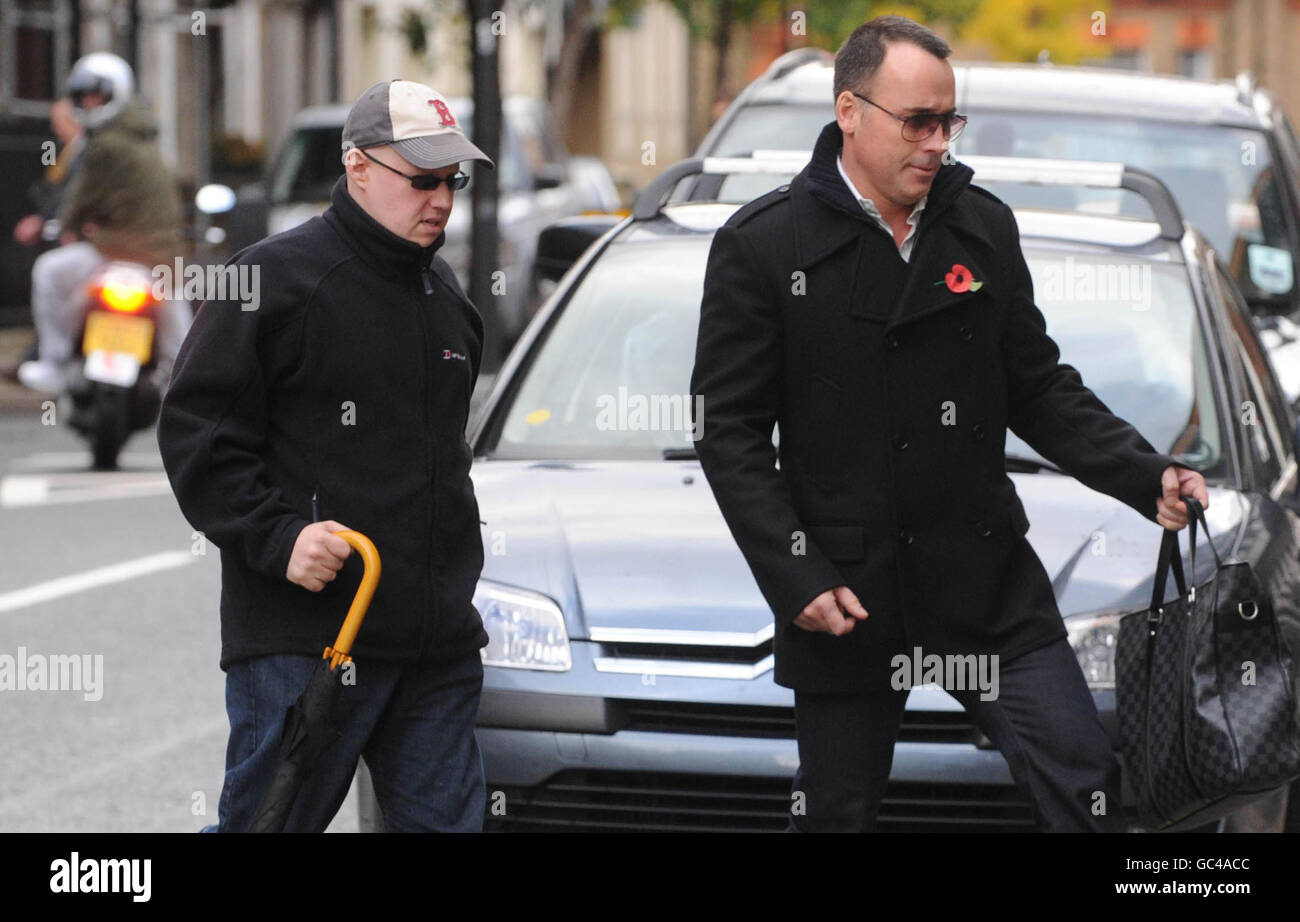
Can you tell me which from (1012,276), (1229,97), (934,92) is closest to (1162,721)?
(1012,276)

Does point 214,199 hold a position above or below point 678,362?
below

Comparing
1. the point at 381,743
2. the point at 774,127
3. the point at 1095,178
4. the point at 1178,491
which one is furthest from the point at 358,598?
the point at 774,127

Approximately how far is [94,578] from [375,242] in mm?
6096

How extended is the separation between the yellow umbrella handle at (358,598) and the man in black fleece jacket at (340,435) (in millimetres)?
85

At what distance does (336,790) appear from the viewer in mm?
4207

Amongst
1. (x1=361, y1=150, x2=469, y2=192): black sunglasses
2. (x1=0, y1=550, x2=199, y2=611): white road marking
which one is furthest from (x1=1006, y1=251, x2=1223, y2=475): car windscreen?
(x1=0, y1=550, x2=199, y2=611): white road marking

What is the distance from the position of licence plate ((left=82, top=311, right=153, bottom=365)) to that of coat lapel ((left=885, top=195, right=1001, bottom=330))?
8.96 m

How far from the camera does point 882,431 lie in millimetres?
4184

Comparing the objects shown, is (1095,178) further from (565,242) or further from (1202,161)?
(1202,161)

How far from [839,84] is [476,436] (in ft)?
6.73

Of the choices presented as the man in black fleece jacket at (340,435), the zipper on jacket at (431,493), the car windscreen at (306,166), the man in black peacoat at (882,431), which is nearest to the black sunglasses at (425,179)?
the man in black fleece jacket at (340,435)

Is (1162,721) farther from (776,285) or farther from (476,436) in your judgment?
(476,436)

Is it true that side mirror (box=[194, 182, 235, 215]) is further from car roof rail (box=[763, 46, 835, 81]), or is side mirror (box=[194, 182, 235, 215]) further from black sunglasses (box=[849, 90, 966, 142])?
black sunglasses (box=[849, 90, 966, 142])

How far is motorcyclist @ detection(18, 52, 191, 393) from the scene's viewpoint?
41.9ft
